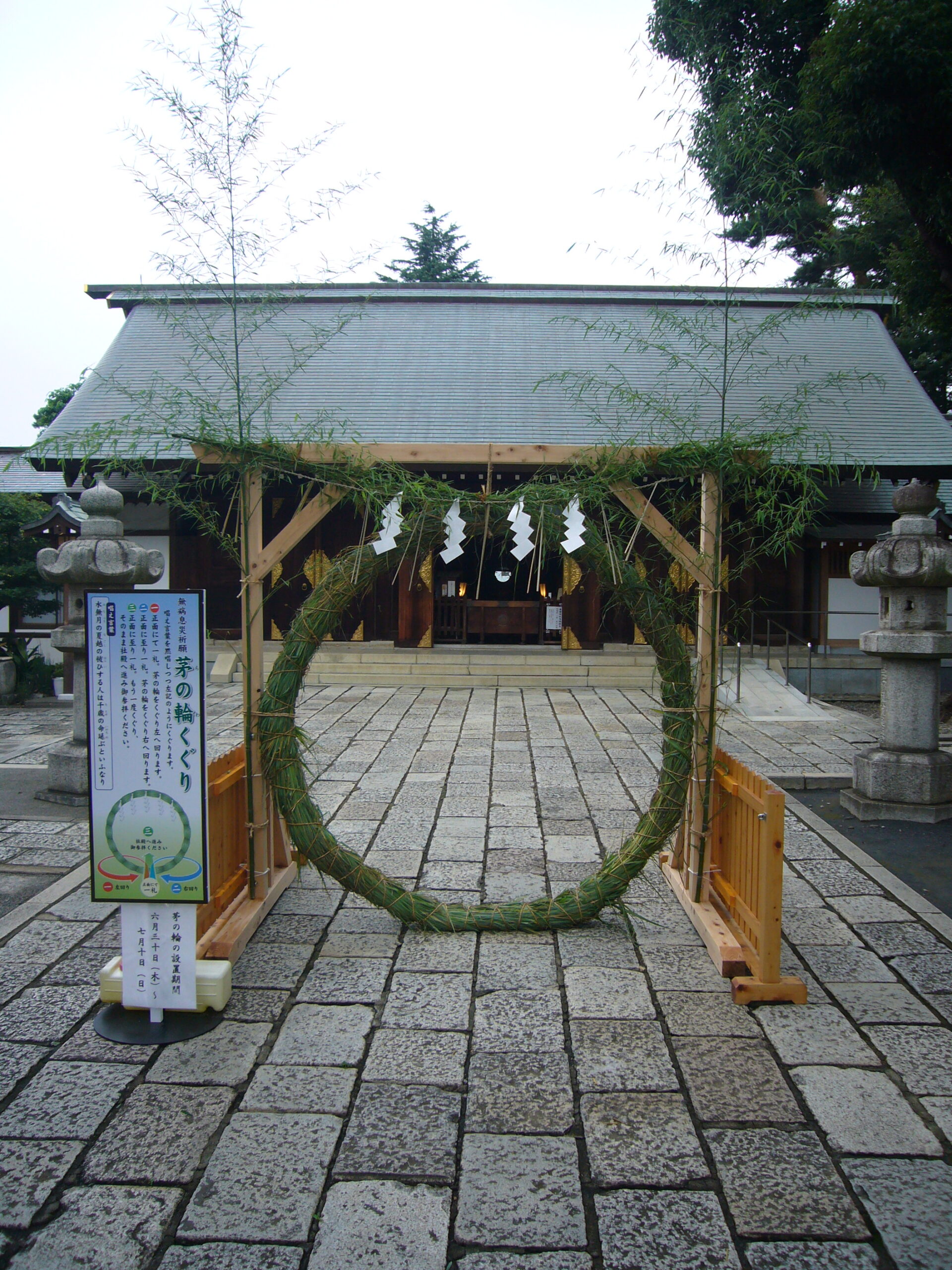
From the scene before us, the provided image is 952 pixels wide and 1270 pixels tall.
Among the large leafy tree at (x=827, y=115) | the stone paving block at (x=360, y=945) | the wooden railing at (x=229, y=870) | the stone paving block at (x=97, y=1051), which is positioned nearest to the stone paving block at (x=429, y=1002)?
the stone paving block at (x=360, y=945)

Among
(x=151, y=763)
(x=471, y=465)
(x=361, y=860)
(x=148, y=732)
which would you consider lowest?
(x=361, y=860)

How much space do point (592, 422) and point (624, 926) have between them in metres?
9.89

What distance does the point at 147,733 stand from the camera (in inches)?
116

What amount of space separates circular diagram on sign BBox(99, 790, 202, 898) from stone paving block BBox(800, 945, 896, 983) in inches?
101

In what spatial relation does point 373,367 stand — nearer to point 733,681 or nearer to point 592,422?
point 592,422

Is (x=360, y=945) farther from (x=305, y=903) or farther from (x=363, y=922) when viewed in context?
(x=305, y=903)

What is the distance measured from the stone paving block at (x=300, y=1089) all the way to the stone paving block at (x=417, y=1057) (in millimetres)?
97

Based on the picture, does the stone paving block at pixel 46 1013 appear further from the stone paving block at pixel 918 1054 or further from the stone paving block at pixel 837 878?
the stone paving block at pixel 837 878

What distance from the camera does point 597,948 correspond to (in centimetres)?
356

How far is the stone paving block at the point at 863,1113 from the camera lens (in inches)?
91.0

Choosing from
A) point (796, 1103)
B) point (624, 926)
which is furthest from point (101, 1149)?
point (624, 926)

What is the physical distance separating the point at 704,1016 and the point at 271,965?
69.1 inches

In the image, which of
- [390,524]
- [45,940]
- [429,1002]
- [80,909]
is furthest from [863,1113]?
[80,909]

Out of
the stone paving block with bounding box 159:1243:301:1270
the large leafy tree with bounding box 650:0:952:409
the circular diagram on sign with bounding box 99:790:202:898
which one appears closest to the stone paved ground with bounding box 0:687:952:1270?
the stone paving block with bounding box 159:1243:301:1270
